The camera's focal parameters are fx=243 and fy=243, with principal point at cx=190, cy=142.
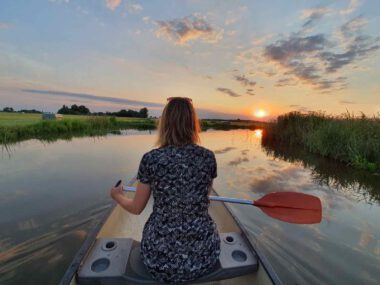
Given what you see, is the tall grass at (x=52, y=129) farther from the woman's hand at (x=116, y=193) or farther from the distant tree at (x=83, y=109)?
the distant tree at (x=83, y=109)

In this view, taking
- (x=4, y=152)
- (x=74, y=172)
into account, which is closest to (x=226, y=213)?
(x=74, y=172)

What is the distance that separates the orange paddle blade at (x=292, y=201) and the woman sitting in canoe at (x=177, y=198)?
47.5 inches

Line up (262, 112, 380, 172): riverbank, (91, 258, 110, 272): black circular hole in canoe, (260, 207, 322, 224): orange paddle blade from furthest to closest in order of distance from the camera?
(262, 112, 380, 172): riverbank
(260, 207, 322, 224): orange paddle blade
(91, 258, 110, 272): black circular hole in canoe

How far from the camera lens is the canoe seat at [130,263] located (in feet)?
6.50

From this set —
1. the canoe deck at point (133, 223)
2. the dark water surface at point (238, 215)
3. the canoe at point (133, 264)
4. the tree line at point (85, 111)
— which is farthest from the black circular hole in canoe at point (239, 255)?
the tree line at point (85, 111)

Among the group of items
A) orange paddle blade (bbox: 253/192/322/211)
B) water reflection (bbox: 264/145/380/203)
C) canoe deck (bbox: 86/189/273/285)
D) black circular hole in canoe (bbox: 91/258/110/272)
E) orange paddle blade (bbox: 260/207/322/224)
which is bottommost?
water reflection (bbox: 264/145/380/203)

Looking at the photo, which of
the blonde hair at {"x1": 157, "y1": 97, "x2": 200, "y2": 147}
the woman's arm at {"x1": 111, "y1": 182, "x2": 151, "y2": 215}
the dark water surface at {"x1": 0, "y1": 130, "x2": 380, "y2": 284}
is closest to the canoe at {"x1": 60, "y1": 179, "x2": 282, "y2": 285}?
the woman's arm at {"x1": 111, "y1": 182, "x2": 151, "y2": 215}

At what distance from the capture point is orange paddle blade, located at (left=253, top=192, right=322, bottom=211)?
2703 millimetres

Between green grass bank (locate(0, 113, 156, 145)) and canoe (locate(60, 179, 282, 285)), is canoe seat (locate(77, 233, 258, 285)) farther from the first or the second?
green grass bank (locate(0, 113, 156, 145))

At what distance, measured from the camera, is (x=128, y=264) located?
2.13 metres

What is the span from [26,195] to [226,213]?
183 inches

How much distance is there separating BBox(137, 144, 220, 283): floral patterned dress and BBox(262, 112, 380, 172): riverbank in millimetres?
8880

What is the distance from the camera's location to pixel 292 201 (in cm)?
279

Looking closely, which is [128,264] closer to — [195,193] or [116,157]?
[195,193]
